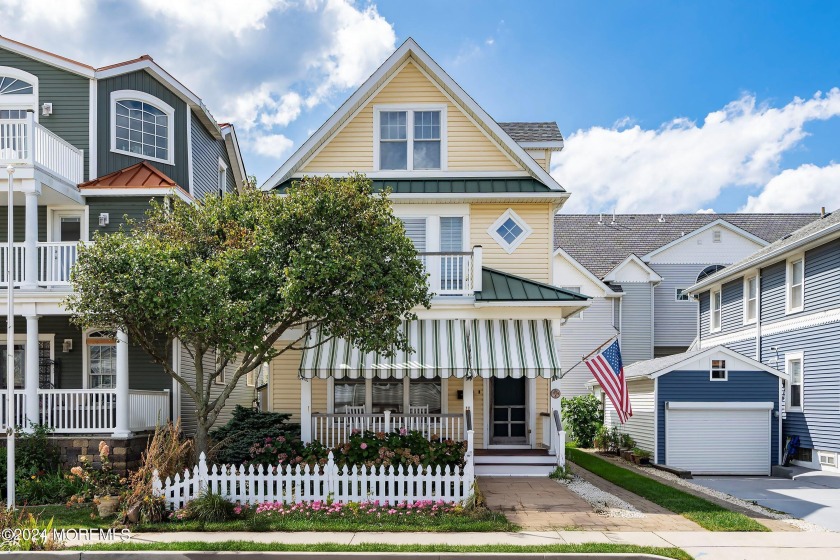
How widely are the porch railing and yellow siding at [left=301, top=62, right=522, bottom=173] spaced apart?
7.55m

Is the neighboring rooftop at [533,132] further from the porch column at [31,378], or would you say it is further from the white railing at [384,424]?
the porch column at [31,378]

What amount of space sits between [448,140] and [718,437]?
1150 cm

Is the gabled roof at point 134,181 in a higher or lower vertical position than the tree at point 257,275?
higher

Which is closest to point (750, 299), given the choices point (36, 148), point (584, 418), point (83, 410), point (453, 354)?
point (584, 418)

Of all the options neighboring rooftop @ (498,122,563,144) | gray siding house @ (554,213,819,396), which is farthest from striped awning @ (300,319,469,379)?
gray siding house @ (554,213,819,396)

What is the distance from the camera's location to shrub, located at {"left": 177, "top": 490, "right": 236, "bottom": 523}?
11484mm

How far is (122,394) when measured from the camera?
15422 mm

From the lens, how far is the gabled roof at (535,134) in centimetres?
2078

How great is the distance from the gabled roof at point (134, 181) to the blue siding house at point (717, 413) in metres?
14.6

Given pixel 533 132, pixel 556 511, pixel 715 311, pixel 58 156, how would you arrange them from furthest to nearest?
pixel 715 311
pixel 533 132
pixel 58 156
pixel 556 511

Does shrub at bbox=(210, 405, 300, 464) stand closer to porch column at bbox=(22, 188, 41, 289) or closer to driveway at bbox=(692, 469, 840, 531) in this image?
porch column at bbox=(22, 188, 41, 289)

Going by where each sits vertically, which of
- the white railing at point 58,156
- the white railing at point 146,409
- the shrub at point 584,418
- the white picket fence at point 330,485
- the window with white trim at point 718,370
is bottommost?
the shrub at point 584,418

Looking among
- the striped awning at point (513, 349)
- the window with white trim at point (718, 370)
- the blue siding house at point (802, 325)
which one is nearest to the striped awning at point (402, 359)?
the striped awning at point (513, 349)

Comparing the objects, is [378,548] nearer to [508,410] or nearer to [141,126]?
[508,410]
